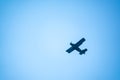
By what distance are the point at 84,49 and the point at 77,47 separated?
1.64m

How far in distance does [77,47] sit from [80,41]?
1.13 m

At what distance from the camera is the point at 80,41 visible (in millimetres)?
33781

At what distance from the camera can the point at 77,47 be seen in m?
34.3

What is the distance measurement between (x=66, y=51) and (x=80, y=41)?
9.09 feet

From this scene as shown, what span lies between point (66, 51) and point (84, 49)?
9.46ft

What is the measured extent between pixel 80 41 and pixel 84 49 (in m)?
2.19

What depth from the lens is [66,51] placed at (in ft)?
114

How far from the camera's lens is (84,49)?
1394 inches
